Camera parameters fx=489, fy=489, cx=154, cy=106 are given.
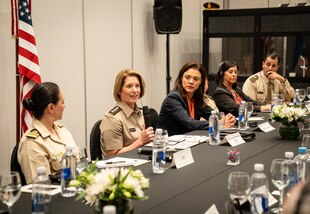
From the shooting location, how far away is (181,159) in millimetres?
2771

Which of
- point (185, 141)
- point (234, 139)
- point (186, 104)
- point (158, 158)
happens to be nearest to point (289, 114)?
point (234, 139)

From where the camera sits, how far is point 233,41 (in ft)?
26.4

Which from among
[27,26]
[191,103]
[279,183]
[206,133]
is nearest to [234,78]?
[191,103]

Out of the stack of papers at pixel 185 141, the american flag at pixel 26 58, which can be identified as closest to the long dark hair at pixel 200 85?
the stack of papers at pixel 185 141

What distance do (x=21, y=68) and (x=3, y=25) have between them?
54 centimetres

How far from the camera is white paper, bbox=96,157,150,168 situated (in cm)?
274

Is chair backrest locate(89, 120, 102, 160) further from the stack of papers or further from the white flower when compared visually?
the white flower

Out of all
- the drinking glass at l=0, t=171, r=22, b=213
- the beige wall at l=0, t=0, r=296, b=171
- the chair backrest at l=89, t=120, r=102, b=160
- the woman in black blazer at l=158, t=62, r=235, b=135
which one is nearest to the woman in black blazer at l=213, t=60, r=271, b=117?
the woman in black blazer at l=158, t=62, r=235, b=135

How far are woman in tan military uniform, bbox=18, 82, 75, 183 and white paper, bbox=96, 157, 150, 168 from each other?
0.26 meters

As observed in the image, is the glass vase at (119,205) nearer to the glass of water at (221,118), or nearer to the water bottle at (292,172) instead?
the water bottle at (292,172)

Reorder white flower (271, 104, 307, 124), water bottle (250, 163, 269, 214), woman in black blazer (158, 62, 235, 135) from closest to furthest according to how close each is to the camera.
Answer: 1. water bottle (250, 163, 269, 214)
2. white flower (271, 104, 307, 124)
3. woman in black blazer (158, 62, 235, 135)

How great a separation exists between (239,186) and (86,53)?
4.32 meters

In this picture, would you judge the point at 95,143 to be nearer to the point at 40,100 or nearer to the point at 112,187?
the point at 40,100

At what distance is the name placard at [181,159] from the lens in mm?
2707
